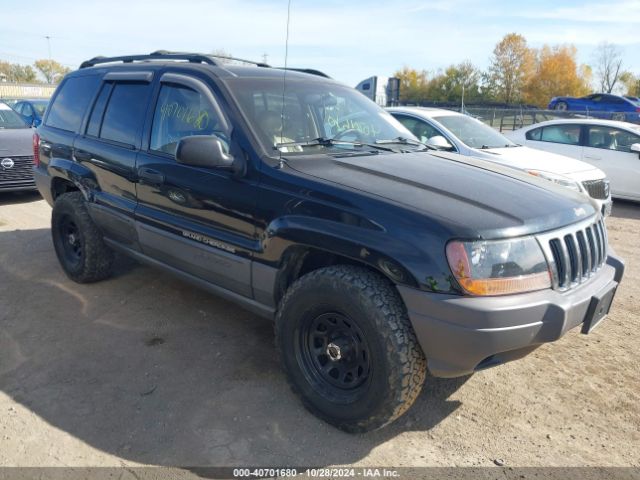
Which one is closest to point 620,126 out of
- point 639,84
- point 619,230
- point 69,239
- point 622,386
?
point 619,230

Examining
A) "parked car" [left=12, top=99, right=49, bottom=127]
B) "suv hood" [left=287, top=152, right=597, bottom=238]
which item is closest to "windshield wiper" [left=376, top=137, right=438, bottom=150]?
"suv hood" [left=287, top=152, right=597, bottom=238]

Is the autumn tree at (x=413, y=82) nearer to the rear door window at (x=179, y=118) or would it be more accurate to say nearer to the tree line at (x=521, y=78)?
the tree line at (x=521, y=78)

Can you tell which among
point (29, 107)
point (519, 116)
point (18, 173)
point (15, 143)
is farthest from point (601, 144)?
point (519, 116)

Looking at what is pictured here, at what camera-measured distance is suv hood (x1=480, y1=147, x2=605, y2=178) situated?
276 inches

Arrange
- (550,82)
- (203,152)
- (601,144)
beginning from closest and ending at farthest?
1. (203,152)
2. (601,144)
3. (550,82)

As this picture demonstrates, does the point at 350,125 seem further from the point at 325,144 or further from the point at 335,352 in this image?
the point at 335,352

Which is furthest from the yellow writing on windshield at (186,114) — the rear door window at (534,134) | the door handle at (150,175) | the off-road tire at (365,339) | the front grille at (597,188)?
the rear door window at (534,134)

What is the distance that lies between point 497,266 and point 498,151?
17.8 feet

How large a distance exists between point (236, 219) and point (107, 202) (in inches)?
63.5

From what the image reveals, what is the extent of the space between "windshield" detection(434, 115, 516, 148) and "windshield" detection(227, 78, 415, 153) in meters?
3.96

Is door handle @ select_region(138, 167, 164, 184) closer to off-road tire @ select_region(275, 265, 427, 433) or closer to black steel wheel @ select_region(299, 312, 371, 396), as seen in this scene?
off-road tire @ select_region(275, 265, 427, 433)

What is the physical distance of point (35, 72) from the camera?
304ft

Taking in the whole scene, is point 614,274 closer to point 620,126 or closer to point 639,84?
point 620,126

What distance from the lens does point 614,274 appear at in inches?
123
